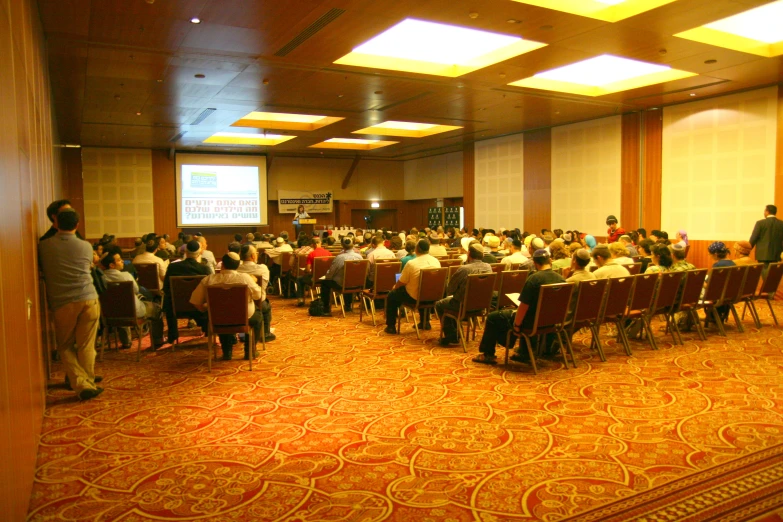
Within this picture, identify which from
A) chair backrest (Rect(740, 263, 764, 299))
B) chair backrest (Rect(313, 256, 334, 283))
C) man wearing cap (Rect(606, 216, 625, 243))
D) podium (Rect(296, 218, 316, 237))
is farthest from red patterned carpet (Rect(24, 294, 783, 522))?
podium (Rect(296, 218, 316, 237))

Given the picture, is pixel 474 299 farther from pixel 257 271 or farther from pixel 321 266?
pixel 321 266

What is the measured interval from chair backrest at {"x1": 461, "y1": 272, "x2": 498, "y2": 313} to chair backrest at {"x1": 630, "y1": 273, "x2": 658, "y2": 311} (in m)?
1.59

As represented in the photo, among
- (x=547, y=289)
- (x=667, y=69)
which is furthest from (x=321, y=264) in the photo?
(x=667, y=69)

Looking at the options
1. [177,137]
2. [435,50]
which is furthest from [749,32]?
[177,137]

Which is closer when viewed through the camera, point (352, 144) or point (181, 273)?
point (181, 273)

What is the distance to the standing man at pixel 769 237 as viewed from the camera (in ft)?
33.1

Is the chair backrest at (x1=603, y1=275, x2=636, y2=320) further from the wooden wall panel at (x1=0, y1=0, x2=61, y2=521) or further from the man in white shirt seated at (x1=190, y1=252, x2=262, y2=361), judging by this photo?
the wooden wall panel at (x1=0, y1=0, x2=61, y2=521)

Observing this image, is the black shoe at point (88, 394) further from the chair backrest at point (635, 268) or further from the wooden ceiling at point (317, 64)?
the chair backrest at point (635, 268)

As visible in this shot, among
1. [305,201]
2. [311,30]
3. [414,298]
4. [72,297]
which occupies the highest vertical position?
[311,30]

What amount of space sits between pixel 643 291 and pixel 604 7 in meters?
3.60

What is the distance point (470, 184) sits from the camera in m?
19.3

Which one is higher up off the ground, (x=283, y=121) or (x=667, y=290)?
(x=283, y=121)

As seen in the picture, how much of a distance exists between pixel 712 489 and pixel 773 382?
266 centimetres

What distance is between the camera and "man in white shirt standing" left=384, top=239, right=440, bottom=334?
7.44 meters
